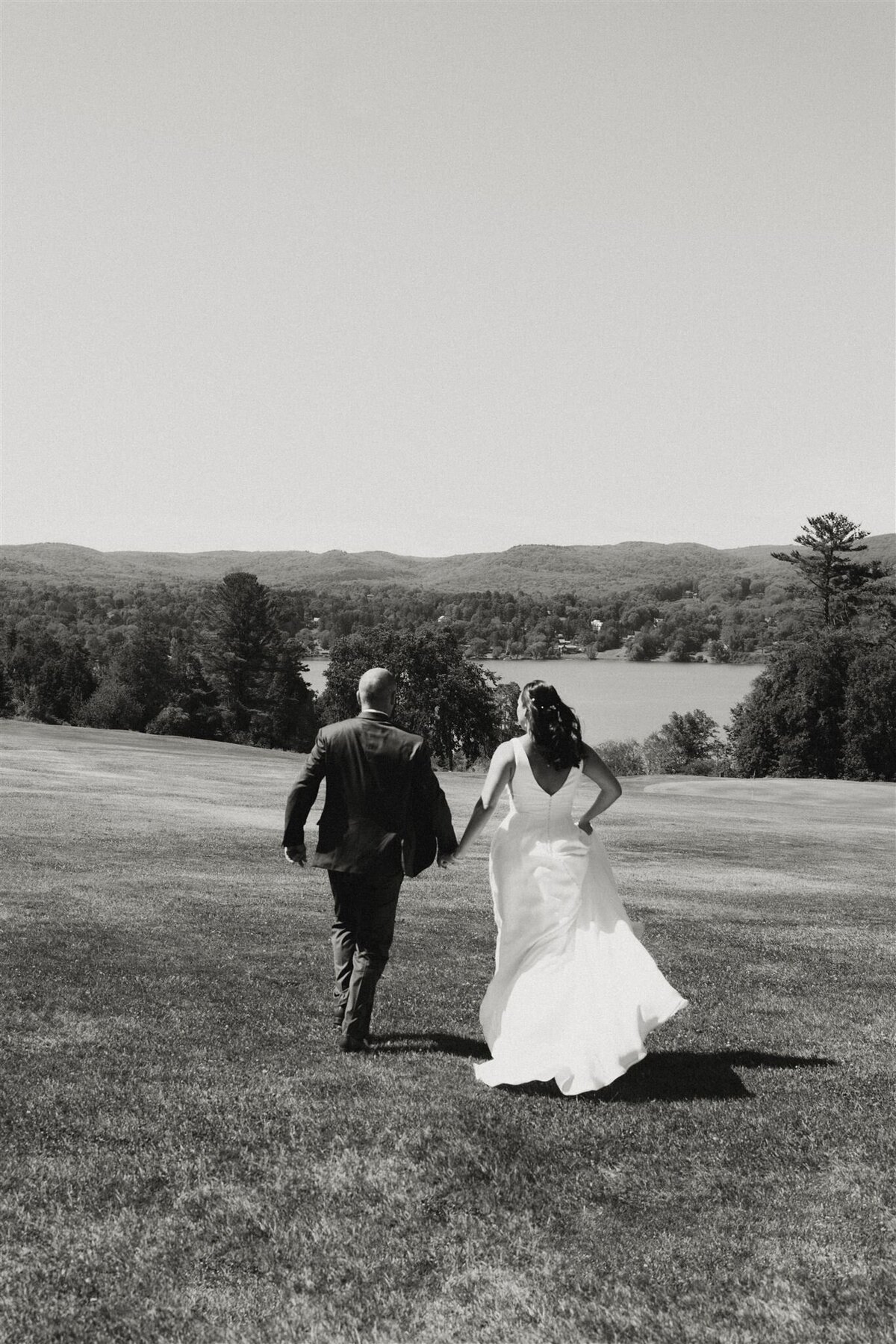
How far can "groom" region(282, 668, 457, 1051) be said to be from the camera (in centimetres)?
832

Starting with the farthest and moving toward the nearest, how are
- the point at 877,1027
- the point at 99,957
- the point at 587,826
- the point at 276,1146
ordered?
1. the point at 99,957
2. the point at 877,1027
3. the point at 587,826
4. the point at 276,1146

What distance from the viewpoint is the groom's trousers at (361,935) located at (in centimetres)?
823

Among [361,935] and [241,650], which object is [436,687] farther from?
[361,935]

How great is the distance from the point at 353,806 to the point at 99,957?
450 centimetres

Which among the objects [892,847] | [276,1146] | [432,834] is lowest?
[892,847]

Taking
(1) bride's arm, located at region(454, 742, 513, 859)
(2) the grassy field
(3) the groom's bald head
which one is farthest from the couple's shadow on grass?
(3) the groom's bald head

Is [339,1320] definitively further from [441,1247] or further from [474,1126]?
[474,1126]

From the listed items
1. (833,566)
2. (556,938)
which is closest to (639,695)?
(833,566)

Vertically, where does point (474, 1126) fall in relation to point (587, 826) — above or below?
below

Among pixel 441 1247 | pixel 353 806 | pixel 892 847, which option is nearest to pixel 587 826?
pixel 353 806

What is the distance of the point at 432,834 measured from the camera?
28.1 ft

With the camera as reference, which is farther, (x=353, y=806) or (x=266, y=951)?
(x=266, y=951)

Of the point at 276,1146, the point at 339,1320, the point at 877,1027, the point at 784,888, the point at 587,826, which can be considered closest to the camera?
the point at 339,1320

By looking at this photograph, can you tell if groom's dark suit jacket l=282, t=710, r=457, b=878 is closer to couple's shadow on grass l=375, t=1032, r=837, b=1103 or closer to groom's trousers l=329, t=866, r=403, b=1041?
groom's trousers l=329, t=866, r=403, b=1041
